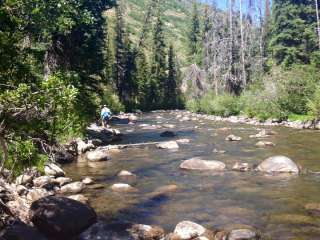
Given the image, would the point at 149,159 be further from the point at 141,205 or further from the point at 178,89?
the point at 178,89

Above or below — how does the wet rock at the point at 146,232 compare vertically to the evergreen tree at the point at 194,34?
below

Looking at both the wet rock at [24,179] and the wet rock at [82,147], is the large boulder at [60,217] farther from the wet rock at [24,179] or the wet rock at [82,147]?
the wet rock at [82,147]

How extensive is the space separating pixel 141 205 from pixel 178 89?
67.5m

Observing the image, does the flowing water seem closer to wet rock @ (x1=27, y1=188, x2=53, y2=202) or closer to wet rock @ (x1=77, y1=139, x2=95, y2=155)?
wet rock @ (x1=27, y1=188, x2=53, y2=202)

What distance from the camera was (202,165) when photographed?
17.7m

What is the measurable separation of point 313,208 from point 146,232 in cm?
456

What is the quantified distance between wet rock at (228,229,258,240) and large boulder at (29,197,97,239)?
3245 millimetres

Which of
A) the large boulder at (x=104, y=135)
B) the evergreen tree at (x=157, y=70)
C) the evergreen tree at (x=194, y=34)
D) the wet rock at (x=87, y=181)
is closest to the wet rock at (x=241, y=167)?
the wet rock at (x=87, y=181)

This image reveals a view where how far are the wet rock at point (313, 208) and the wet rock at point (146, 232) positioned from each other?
3.93m

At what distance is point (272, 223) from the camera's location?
1082 centimetres

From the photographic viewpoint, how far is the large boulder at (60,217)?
995 cm

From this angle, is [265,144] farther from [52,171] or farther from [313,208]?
[52,171]

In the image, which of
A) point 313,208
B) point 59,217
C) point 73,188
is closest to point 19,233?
point 59,217

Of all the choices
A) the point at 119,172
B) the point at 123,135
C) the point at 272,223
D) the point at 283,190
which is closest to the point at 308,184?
the point at 283,190
